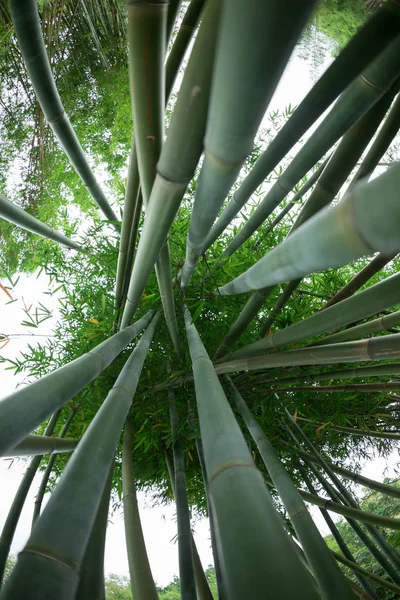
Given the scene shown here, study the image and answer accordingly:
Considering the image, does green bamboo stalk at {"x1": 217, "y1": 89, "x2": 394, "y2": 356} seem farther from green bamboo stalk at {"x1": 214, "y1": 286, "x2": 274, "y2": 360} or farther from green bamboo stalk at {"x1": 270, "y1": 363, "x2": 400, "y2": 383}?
green bamboo stalk at {"x1": 270, "y1": 363, "x2": 400, "y2": 383}

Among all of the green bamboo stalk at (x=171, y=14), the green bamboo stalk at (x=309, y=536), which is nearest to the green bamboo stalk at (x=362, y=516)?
the green bamboo stalk at (x=309, y=536)

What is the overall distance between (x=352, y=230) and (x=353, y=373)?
1.47m

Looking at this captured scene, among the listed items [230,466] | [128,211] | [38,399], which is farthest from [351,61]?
[128,211]

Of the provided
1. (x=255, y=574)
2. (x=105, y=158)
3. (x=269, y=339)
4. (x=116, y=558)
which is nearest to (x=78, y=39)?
(x=105, y=158)

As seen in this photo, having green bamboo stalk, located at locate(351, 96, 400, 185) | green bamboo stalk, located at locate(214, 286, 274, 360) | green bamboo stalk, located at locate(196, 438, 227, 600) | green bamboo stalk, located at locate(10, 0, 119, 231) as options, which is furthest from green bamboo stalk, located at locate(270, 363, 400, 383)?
green bamboo stalk, located at locate(10, 0, 119, 231)

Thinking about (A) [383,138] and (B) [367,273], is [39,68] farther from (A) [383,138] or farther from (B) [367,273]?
(B) [367,273]

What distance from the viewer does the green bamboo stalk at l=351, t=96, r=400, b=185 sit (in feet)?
3.94

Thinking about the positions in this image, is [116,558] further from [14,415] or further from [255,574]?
[255,574]

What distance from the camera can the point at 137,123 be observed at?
77 cm

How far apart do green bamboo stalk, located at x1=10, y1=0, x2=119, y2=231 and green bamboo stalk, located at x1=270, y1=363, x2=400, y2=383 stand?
1.44 m

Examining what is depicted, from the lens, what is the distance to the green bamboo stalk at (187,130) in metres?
0.63

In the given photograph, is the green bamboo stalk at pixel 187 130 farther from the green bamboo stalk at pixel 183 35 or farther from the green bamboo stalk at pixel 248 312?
the green bamboo stalk at pixel 248 312

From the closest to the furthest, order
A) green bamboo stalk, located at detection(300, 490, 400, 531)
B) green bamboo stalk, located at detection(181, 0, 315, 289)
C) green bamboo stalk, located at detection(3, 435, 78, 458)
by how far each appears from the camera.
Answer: green bamboo stalk, located at detection(181, 0, 315, 289) → green bamboo stalk, located at detection(3, 435, 78, 458) → green bamboo stalk, located at detection(300, 490, 400, 531)

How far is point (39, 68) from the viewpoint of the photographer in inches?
46.5
